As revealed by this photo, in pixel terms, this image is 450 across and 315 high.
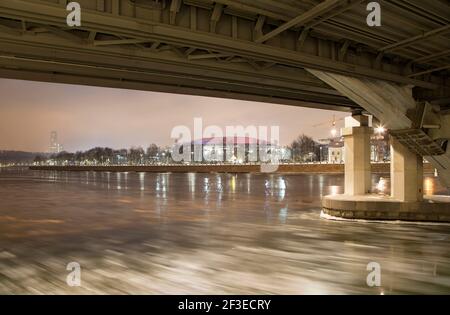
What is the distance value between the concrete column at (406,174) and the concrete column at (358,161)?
3554 mm

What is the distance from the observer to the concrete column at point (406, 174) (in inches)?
740

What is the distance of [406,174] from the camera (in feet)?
61.9

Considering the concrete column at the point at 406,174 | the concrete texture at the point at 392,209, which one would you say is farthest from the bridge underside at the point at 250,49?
the concrete texture at the point at 392,209

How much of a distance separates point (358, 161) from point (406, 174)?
456 centimetres

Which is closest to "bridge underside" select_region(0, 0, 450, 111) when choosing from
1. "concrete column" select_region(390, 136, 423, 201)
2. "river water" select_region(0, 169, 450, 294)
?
"concrete column" select_region(390, 136, 423, 201)

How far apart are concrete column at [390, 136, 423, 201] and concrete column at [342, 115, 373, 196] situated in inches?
140

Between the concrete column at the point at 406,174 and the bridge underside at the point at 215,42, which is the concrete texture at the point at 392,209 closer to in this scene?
the concrete column at the point at 406,174

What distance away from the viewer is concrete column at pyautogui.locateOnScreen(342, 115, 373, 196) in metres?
23.1

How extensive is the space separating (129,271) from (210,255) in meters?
2.70

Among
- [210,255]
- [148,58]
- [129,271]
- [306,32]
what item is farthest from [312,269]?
[148,58]

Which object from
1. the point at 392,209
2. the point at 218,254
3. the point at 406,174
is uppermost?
the point at 406,174

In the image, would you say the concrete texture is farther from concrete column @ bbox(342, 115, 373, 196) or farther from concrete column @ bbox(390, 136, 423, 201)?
concrete column @ bbox(342, 115, 373, 196)

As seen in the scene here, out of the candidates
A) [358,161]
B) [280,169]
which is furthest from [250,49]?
[280,169]

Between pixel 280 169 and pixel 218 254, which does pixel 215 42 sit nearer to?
pixel 218 254
